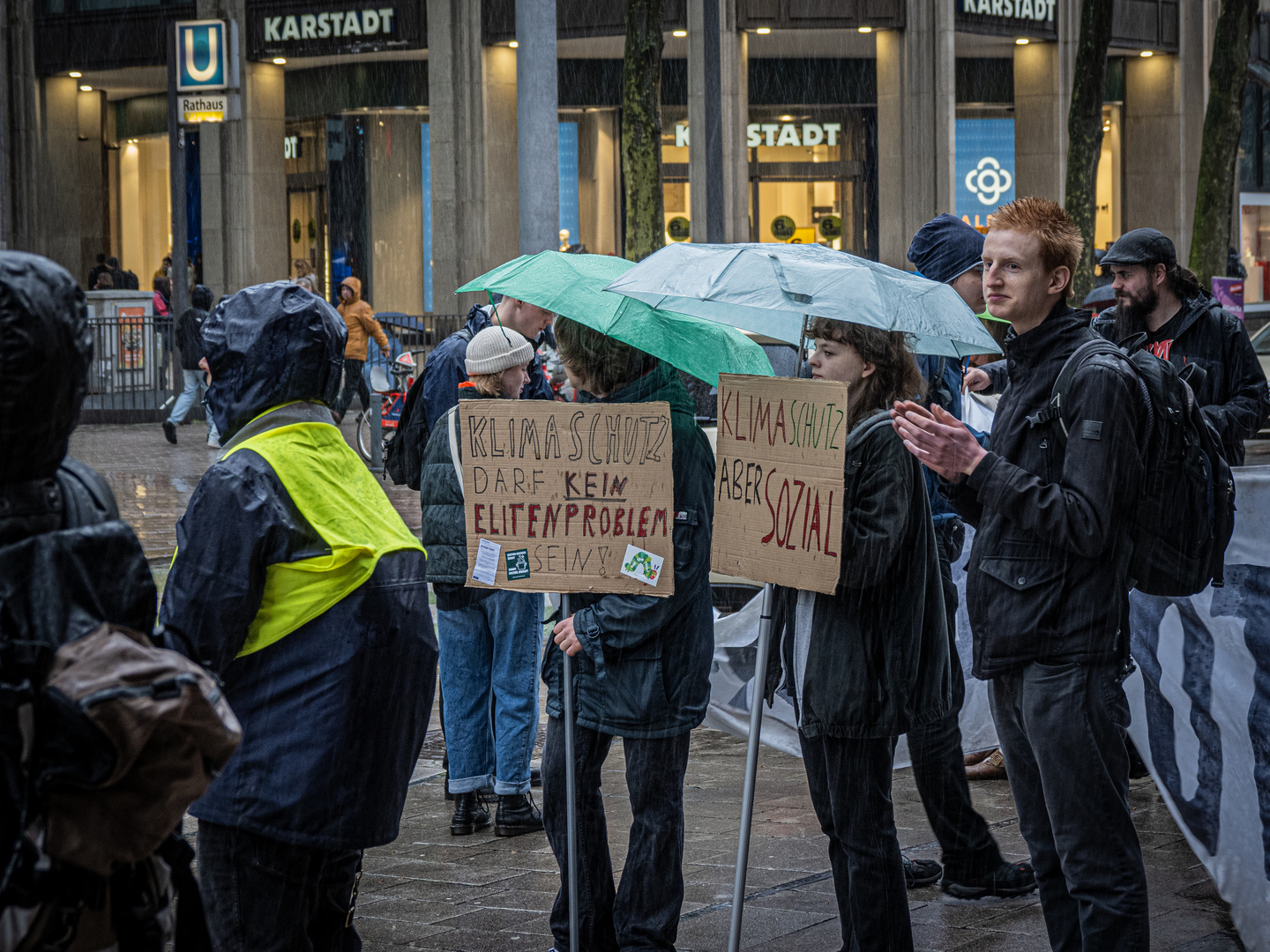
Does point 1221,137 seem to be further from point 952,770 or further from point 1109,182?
point 1109,182

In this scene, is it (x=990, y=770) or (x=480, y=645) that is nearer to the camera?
(x=480, y=645)

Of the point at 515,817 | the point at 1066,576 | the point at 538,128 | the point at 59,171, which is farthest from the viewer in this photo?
the point at 59,171

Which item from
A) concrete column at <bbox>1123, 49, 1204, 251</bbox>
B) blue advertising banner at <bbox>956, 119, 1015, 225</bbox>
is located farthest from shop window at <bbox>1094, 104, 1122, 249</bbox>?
blue advertising banner at <bbox>956, 119, 1015, 225</bbox>

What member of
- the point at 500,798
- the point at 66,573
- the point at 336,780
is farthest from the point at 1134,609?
the point at 66,573

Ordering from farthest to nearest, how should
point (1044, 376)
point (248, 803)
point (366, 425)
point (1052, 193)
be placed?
point (1052, 193)
point (366, 425)
point (1044, 376)
point (248, 803)

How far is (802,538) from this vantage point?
4.04 meters

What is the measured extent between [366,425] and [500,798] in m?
12.8

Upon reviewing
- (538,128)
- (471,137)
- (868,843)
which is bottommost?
(868,843)

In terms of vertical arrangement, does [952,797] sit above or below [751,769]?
below

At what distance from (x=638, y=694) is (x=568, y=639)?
25 centimetres

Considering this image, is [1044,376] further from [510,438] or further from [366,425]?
[366,425]

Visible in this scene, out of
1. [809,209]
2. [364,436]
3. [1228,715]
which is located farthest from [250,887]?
[809,209]

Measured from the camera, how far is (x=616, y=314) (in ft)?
14.8

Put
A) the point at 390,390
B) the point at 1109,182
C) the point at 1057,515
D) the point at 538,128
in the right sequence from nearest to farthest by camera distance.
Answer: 1. the point at 1057,515
2. the point at 538,128
3. the point at 390,390
4. the point at 1109,182
